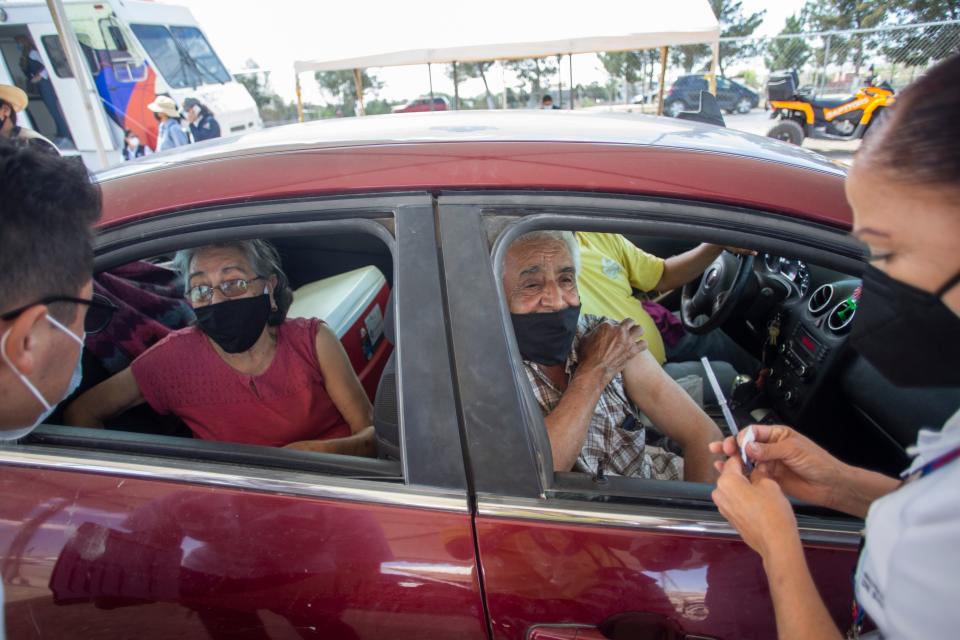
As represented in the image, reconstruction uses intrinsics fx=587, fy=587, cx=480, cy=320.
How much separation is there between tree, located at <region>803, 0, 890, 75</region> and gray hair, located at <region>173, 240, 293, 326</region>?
469 inches

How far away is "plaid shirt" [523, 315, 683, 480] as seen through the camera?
1.65m

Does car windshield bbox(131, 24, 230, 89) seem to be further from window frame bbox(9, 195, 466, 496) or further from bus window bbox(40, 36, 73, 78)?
window frame bbox(9, 195, 466, 496)

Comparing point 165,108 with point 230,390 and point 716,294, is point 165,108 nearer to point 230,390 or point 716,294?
point 230,390

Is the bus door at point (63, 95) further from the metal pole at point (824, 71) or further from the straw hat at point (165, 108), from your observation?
the metal pole at point (824, 71)

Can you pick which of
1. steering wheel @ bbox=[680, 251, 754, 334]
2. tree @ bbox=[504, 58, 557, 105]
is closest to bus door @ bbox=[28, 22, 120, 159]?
steering wheel @ bbox=[680, 251, 754, 334]

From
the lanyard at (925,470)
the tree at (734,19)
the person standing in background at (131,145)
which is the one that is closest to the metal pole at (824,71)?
the person standing in background at (131,145)

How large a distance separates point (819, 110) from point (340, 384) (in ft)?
36.6

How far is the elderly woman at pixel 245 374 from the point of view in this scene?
5.63 ft

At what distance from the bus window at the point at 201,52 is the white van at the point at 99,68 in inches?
13.5

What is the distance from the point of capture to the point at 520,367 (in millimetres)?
1168

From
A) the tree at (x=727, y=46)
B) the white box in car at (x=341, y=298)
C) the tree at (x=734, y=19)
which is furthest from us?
the tree at (x=734, y=19)

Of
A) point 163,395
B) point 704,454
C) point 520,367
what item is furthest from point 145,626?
point 704,454

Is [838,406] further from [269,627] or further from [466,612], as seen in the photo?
[269,627]

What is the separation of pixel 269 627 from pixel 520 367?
722 mm
